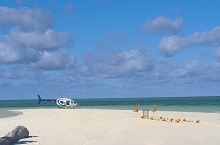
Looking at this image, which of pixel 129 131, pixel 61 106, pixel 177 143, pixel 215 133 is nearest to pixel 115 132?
pixel 129 131

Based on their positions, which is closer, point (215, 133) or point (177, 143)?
point (177, 143)

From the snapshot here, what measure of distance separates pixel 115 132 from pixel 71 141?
16.3 ft

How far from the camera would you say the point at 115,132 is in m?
24.8

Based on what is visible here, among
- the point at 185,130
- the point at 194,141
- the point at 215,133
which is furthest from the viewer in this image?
the point at 185,130

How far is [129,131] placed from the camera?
84.2ft

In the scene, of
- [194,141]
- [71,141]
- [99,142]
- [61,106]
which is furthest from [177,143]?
[61,106]

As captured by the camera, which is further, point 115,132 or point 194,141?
point 115,132

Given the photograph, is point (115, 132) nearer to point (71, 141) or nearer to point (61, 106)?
point (71, 141)

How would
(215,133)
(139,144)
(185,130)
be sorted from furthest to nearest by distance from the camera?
(185,130) < (215,133) < (139,144)

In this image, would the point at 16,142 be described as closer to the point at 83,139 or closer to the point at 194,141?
the point at 83,139

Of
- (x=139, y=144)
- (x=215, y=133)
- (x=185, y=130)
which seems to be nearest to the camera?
(x=139, y=144)

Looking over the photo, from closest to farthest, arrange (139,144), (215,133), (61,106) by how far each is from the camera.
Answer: (139,144), (215,133), (61,106)

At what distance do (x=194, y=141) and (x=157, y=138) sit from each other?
2350mm

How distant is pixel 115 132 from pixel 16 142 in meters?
7.66
